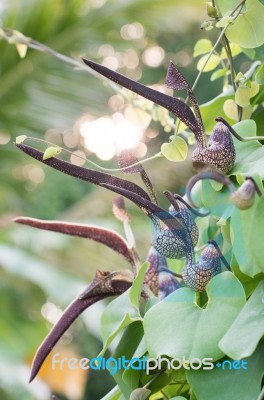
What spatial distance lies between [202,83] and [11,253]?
342 centimetres

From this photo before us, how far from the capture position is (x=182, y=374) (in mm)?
344

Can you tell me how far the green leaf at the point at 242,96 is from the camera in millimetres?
361

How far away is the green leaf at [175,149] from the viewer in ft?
1.12

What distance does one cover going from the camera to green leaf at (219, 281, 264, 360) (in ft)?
0.87

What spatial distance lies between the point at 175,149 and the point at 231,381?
0.13 m

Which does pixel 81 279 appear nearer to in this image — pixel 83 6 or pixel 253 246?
pixel 83 6

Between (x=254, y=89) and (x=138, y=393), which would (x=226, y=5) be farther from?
(x=138, y=393)

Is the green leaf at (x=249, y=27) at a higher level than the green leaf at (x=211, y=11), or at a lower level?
higher

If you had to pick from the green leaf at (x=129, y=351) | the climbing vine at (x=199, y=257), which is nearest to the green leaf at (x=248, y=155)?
the climbing vine at (x=199, y=257)

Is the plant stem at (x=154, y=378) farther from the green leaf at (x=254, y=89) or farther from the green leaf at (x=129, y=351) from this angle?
the green leaf at (x=254, y=89)

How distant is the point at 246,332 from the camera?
0.27 meters

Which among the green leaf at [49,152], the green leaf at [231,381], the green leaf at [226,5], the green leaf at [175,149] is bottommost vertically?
the green leaf at [231,381]

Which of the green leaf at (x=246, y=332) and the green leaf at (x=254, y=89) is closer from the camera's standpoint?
the green leaf at (x=246, y=332)

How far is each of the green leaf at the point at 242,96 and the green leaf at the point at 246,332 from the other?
0.40ft
